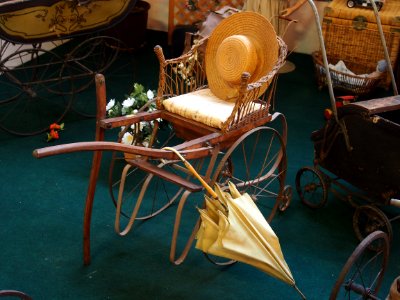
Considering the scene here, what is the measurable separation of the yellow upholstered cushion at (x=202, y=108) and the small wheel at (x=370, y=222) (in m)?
0.83

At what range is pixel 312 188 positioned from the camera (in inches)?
121

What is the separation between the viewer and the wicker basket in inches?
171

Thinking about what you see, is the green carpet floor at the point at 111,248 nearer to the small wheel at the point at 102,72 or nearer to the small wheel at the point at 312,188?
the small wheel at the point at 312,188

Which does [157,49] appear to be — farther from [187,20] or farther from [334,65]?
[187,20]

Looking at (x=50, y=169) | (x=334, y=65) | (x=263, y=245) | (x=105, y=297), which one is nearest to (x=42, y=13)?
(x=50, y=169)

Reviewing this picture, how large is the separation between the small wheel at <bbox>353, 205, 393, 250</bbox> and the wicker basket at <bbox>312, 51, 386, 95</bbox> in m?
1.68

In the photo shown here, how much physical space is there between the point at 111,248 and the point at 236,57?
1.09 m

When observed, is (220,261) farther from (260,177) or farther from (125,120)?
(125,120)

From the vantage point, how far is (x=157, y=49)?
2.56 m

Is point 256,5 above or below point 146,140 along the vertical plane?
above

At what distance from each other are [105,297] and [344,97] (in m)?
2.49

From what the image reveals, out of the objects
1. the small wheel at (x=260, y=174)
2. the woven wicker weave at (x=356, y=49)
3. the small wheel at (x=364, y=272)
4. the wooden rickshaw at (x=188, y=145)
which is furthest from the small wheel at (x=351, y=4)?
the small wheel at (x=364, y=272)

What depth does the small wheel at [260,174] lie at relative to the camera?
2.72m

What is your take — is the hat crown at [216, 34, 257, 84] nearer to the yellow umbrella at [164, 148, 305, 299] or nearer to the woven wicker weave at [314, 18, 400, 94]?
the yellow umbrella at [164, 148, 305, 299]
